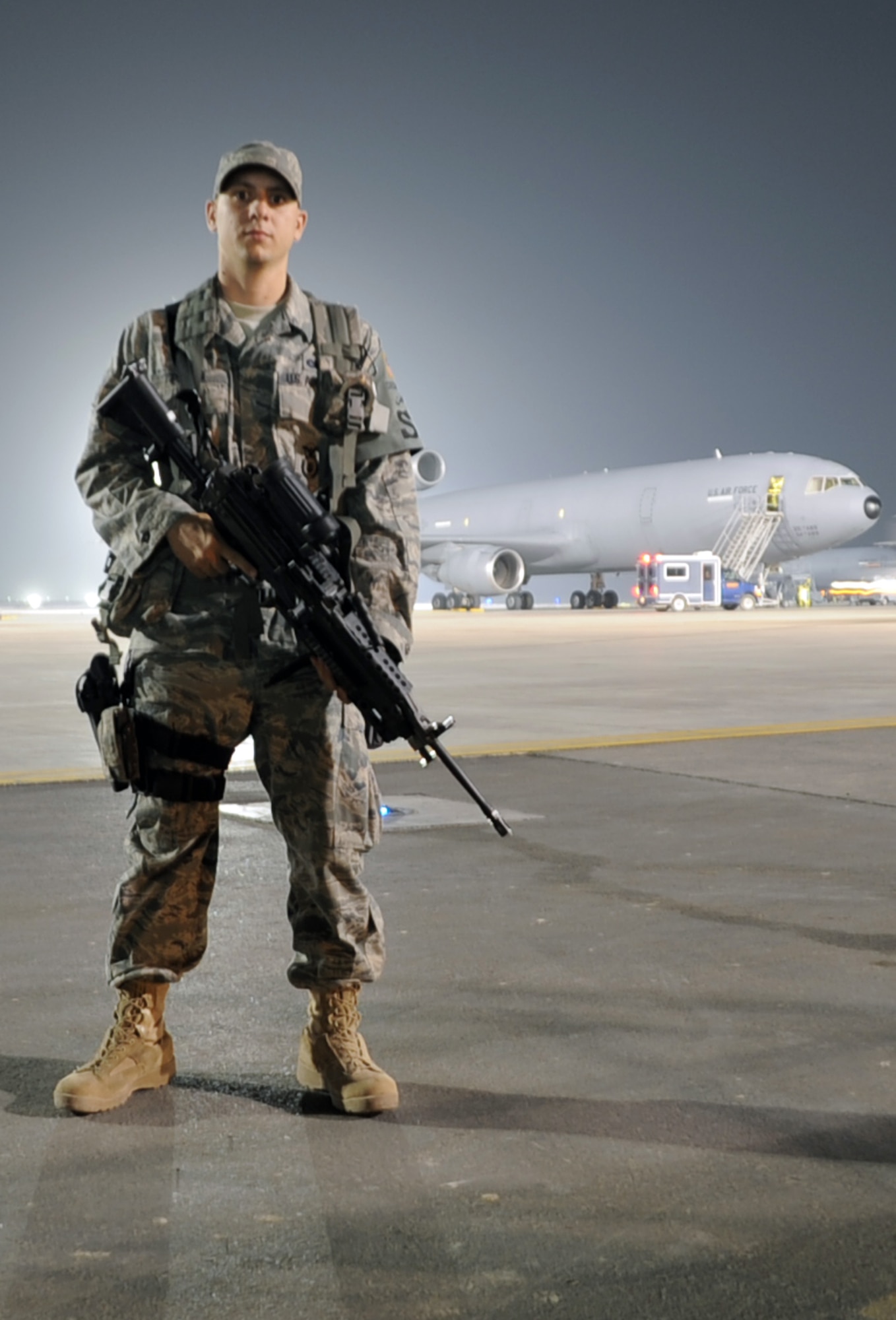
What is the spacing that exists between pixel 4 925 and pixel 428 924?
1.25m

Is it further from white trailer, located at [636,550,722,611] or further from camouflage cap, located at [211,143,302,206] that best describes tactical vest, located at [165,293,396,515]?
white trailer, located at [636,550,722,611]

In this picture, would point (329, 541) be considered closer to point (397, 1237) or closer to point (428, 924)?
point (397, 1237)

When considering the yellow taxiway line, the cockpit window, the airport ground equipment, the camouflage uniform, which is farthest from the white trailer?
the camouflage uniform

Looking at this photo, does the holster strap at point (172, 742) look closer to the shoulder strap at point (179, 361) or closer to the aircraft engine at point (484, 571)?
the shoulder strap at point (179, 361)

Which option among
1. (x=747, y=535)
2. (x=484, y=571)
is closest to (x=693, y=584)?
(x=747, y=535)

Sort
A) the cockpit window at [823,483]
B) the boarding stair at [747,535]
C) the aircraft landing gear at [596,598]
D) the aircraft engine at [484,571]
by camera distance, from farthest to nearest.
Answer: the aircraft landing gear at [596,598] → the aircraft engine at [484,571] → the boarding stair at [747,535] → the cockpit window at [823,483]

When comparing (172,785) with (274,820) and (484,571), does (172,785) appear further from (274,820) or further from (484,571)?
(484,571)

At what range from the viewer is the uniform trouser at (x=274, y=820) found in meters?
3.18

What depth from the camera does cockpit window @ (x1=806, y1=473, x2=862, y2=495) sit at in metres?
36.7

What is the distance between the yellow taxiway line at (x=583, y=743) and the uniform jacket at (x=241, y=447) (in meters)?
4.67

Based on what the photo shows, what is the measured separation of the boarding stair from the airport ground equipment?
10.8 inches

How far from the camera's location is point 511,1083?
320 cm

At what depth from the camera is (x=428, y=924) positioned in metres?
4.62

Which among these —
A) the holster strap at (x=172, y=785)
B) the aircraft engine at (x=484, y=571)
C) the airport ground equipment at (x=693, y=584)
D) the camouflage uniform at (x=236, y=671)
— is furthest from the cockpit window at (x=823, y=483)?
the holster strap at (x=172, y=785)
